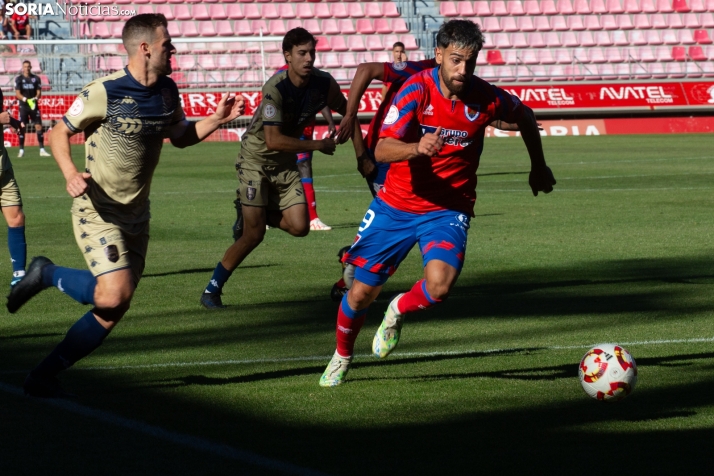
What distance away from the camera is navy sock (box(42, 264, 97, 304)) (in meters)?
6.04

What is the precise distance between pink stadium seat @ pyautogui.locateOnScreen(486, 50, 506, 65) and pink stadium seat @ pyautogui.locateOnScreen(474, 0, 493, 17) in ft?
8.13

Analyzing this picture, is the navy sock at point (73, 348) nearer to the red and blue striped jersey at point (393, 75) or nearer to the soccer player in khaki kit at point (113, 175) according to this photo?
the soccer player in khaki kit at point (113, 175)

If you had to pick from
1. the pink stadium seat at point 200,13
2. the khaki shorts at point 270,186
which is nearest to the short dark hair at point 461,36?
the khaki shorts at point 270,186

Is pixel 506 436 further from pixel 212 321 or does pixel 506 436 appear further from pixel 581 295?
pixel 581 295

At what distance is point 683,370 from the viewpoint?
646 centimetres

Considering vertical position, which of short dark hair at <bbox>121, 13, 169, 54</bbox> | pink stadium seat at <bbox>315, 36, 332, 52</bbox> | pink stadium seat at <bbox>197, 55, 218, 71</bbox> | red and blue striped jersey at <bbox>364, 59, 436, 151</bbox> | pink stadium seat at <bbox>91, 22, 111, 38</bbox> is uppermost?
pink stadium seat at <bbox>91, 22, 111, 38</bbox>

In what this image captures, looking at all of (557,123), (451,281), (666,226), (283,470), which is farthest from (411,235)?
(557,123)

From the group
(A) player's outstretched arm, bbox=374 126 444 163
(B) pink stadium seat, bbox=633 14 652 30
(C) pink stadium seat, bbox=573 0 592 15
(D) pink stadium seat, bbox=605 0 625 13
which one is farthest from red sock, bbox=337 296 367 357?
(D) pink stadium seat, bbox=605 0 625 13

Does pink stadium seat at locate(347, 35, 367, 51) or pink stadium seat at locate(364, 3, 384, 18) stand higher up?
pink stadium seat at locate(364, 3, 384, 18)

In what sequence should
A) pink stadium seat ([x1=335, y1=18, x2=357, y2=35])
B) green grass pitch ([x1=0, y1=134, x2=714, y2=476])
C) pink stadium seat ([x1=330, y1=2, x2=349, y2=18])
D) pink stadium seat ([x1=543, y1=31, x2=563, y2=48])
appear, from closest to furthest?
green grass pitch ([x1=0, y1=134, x2=714, y2=476])
pink stadium seat ([x1=335, y1=18, x2=357, y2=35])
pink stadium seat ([x1=330, y1=2, x2=349, y2=18])
pink stadium seat ([x1=543, y1=31, x2=563, y2=48])

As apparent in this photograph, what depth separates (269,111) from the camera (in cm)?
908

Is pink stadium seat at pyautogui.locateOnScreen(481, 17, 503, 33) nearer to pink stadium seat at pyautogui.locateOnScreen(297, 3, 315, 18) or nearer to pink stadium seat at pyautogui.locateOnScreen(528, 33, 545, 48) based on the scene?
pink stadium seat at pyautogui.locateOnScreen(528, 33, 545, 48)

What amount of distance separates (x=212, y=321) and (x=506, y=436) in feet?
12.4

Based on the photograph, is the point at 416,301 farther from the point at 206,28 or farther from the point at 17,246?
the point at 206,28
